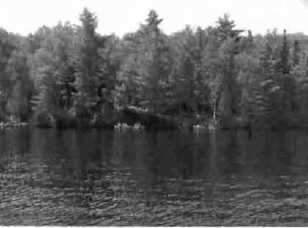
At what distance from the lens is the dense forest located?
228 ft

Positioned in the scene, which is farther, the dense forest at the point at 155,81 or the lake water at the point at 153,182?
the dense forest at the point at 155,81

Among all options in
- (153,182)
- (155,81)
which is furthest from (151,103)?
(153,182)

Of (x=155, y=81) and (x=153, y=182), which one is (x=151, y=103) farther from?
(x=153, y=182)

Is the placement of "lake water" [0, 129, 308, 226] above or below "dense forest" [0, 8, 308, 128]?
below

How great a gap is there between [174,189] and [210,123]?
131ft

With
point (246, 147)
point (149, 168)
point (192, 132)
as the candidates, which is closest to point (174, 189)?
point (149, 168)

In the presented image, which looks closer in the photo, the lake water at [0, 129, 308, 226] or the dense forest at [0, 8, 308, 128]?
the lake water at [0, 129, 308, 226]

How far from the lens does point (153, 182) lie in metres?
30.8

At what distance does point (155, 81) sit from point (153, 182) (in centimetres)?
3984

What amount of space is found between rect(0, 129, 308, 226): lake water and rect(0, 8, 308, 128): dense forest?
17.2 metres

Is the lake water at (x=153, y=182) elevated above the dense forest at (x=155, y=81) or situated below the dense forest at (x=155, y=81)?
below

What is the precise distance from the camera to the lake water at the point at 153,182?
23.0 m

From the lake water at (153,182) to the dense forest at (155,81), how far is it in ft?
56.5

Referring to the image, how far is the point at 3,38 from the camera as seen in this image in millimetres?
77750
